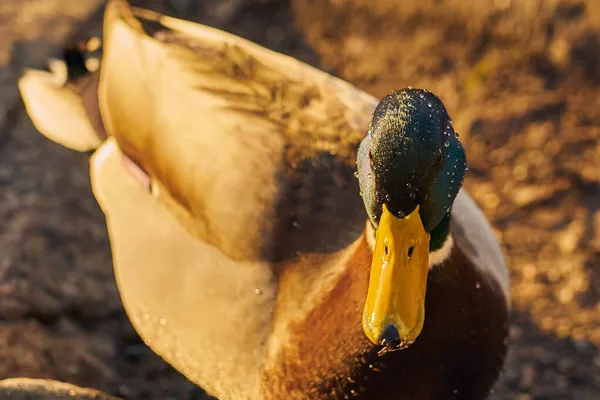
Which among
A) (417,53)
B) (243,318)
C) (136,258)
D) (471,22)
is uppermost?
(471,22)

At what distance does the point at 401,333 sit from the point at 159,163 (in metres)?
1.28

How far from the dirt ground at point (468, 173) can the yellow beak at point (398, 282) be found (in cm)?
135

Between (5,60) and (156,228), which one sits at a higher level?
(156,228)

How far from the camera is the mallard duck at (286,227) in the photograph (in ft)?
5.93

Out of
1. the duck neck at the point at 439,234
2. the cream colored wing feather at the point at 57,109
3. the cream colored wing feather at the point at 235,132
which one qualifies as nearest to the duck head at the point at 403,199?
the duck neck at the point at 439,234

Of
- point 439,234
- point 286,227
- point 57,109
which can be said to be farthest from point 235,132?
point 57,109

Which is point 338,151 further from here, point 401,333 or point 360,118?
point 401,333

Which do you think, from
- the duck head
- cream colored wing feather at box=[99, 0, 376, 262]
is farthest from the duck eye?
cream colored wing feather at box=[99, 0, 376, 262]

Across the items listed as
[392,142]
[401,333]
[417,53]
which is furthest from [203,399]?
[417,53]

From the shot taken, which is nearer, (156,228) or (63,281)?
(156,228)

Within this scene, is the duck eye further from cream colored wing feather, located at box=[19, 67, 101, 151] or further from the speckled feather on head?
cream colored wing feather, located at box=[19, 67, 101, 151]

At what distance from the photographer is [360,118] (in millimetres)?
2668

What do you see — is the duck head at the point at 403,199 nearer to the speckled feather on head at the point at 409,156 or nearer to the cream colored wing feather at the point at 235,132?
the speckled feather on head at the point at 409,156

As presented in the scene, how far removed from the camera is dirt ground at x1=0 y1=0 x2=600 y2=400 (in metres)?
3.00
